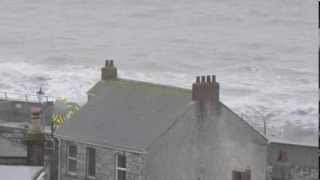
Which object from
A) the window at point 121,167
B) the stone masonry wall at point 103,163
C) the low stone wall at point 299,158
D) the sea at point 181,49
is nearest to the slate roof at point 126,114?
the stone masonry wall at point 103,163

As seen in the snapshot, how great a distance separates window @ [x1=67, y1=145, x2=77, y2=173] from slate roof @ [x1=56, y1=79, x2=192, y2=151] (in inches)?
13.5

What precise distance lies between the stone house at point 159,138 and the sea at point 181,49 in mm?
21040

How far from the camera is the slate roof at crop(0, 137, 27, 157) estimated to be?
79.7 ft

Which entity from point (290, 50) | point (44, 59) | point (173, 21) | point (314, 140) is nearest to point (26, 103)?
point (314, 140)

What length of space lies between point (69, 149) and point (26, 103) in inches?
617

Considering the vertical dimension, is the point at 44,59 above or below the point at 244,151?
above

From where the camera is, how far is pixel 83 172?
26516 millimetres

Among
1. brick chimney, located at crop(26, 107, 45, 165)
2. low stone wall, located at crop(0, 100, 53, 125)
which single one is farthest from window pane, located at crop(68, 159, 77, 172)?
low stone wall, located at crop(0, 100, 53, 125)

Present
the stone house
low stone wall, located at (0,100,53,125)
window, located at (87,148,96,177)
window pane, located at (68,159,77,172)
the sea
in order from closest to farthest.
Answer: the stone house
window, located at (87,148,96,177)
window pane, located at (68,159,77,172)
low stone wall, located at (0,100,53,125)
the sea

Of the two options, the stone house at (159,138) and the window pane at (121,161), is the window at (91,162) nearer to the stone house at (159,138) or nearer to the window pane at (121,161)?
the stone house at (159,138)

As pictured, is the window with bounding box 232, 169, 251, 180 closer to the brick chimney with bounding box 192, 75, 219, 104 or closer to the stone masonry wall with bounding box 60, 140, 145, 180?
the brick chimney with bounding box 192, 75, 219, 104

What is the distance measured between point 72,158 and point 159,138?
10.1 ft

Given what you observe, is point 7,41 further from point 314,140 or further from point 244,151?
point 244,151

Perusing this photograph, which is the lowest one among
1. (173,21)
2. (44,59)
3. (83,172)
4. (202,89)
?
(83,172)
